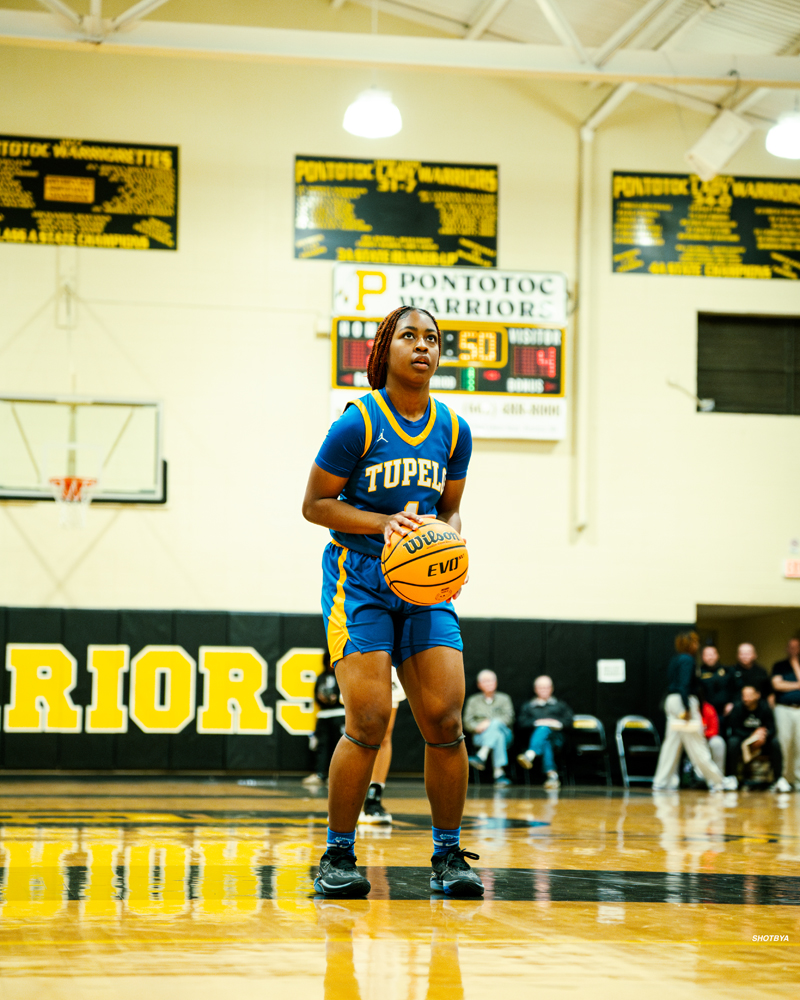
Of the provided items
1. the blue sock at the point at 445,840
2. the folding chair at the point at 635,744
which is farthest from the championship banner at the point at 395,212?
the blue sock at the point at 445,840

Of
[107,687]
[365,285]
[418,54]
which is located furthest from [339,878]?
[365,285]

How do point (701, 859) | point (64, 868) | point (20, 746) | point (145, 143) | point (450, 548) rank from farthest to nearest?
point (145, 143) < point (20, 746) < point (701, 859) < point (64, 868) < point (450, 548)

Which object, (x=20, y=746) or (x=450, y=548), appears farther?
(x=20, y=746)

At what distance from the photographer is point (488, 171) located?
14.2 meters

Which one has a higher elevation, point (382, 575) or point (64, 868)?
point (382, 575)

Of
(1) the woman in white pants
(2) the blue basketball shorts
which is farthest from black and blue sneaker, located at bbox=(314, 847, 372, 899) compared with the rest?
(1) the woman in white pants

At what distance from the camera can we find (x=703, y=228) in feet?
47.5

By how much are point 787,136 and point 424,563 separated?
9.61m

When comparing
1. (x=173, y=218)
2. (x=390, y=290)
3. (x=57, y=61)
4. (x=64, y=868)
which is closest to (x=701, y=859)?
(x=64, y=868)

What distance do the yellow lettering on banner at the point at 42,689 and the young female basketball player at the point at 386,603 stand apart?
1010 centimetres

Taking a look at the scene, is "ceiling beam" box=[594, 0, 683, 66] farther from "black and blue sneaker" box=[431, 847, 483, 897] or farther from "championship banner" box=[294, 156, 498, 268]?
"black and blue sneaker" box=[431, 847, 483, 897]

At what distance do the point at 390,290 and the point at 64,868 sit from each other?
1053cm

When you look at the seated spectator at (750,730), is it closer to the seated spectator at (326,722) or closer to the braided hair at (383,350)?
the seated spectator at (326,722)

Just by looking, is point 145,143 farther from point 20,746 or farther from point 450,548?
point 450,548
